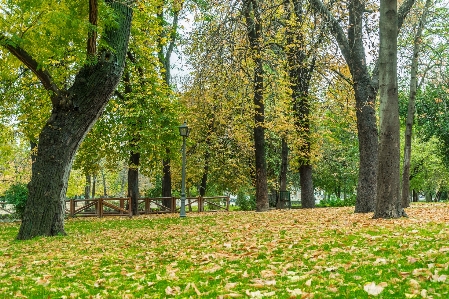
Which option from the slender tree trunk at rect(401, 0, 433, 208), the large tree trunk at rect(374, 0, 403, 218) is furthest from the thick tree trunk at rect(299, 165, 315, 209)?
the large tree trunk at rect(374, 0, 403, 218)

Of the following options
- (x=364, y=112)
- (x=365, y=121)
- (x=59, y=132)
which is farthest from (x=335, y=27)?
(x=59, y=132)

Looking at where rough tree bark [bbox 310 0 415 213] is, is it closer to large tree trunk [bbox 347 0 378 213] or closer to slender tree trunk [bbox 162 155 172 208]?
large tree trunk [bbox 347 0 378 213]

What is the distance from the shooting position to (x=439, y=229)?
780cm

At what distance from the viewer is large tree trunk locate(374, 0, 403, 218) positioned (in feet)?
32.3

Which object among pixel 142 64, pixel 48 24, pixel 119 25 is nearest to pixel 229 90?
pixel 119 25

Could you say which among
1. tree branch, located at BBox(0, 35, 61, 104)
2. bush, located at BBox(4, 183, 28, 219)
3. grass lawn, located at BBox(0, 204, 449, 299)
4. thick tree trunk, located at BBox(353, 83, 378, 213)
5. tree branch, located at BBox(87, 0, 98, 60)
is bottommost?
grass lawn, located at BBox(0, 204, 449, 299)

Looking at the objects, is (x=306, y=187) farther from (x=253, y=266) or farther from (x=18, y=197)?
(x=253, y=266)

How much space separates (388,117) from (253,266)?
6075mm

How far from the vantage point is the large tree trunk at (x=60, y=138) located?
35.7ft

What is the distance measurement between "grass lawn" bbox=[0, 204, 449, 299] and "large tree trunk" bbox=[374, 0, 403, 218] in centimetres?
112

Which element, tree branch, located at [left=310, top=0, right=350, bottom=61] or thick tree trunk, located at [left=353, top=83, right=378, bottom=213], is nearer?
tree branch, located at [left=310, top=0, right=350, bottom=61]

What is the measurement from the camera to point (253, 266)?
5.59m

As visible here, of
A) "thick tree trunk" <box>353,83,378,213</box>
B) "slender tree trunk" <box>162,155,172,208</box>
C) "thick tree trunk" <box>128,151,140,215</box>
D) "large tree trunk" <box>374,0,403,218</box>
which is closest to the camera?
"large tree trunk" <box>374,0,403,218</box>

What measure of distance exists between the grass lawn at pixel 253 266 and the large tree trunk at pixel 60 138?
77.1 inches
